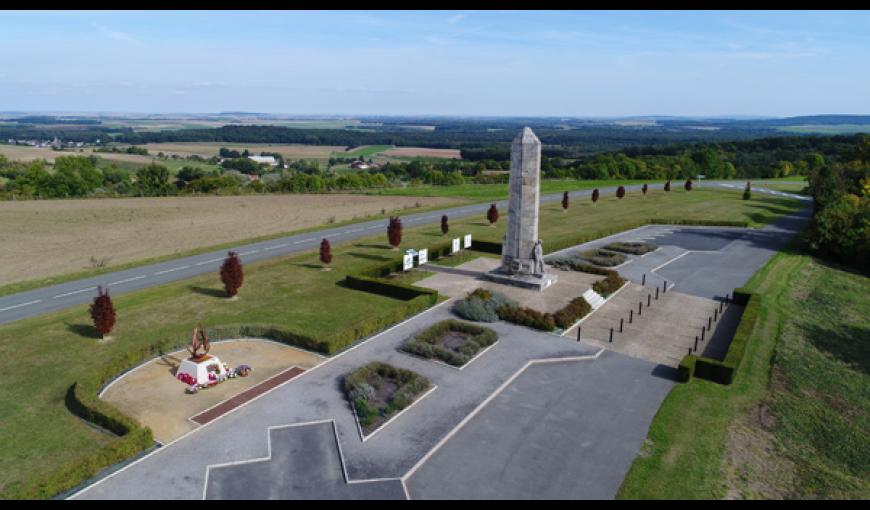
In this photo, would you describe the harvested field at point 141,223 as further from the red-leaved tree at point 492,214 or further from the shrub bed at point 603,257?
the shrub bed at point 603,257

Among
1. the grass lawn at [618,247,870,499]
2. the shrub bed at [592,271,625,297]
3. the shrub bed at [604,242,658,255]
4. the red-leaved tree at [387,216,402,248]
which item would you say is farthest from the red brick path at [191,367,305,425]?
the shrub bed at [604,242,658,255]

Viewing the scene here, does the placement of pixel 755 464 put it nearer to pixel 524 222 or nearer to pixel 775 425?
pixel 775 425

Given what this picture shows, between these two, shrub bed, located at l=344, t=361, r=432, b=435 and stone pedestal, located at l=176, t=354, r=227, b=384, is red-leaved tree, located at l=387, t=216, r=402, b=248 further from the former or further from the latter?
stone pedestal, located at l=176, t=354, r=227, b=384

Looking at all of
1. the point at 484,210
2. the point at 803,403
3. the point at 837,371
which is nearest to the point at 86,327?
the point at 803,403

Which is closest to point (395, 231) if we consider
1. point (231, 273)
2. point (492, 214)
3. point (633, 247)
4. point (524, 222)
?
point (524, 222)

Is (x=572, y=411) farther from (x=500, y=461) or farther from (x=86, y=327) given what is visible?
(x=86, y=327)
